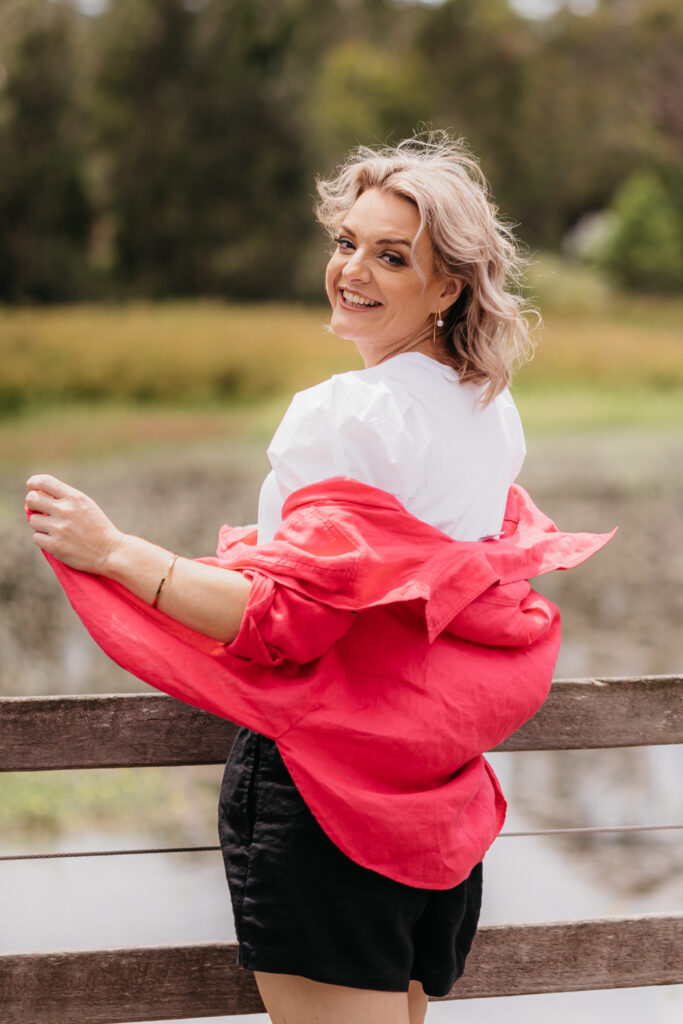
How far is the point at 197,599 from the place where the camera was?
1.14 meters

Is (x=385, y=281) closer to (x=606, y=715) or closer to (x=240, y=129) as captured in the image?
(x=606, y=715)

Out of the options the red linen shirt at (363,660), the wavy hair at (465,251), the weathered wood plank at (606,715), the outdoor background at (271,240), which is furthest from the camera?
the outdoor background at (271,240)

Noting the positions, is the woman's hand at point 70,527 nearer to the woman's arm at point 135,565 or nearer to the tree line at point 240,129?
the woman's arm at point 135,565

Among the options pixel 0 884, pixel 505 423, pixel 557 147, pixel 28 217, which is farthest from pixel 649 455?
pixel 505 423

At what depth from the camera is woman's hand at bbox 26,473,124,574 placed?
3.75 ft

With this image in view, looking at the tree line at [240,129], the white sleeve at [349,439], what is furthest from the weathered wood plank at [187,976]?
the tree line at [240,129]

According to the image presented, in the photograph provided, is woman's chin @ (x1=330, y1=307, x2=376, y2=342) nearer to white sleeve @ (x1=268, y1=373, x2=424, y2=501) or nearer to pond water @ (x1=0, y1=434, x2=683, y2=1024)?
white sleeve @ (x1=268, y1=373, x2=424, y2=501)

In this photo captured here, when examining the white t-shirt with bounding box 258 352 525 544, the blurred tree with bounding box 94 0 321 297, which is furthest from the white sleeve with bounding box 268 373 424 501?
the blurred tree with bounding box 94 0 321 297

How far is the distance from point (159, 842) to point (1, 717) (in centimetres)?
459

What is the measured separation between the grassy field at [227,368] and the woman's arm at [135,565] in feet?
39.7

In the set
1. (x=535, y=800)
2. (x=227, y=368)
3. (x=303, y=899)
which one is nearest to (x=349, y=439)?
(x=303, y=899)

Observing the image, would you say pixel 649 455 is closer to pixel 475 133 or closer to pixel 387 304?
pixel 475 133

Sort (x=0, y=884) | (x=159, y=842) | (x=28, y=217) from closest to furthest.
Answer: (x=0, y=884) < (x=159, y=842) < (x=28, y=217)

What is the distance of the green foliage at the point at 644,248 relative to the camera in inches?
595
